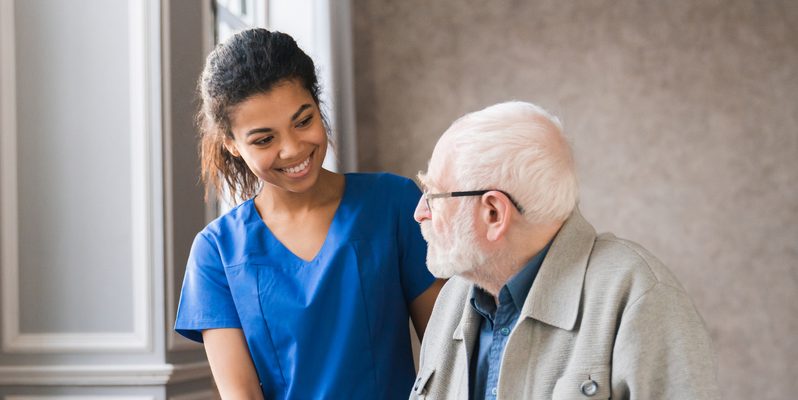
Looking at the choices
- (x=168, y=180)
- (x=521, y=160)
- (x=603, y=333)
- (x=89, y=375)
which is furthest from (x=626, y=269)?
(x=89, y=375)

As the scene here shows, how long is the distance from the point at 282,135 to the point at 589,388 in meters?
0.76

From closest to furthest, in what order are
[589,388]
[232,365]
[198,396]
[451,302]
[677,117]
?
1. [589,388]
2. [451,302]
3. [232,365]
4. [198,396]
5. [677,117]

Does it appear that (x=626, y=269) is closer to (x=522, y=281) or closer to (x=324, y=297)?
(x=522, y=281)

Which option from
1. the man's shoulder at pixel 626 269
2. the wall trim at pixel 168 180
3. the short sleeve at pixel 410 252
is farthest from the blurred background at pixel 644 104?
the man's shoulder at pixel 626 269

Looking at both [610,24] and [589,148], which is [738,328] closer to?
[589,148]

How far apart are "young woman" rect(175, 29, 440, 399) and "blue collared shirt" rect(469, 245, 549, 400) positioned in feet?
1.07

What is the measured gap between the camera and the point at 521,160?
1441 millimetres

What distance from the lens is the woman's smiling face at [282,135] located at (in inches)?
69.3

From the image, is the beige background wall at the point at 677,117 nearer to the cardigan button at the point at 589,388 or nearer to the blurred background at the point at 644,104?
the blurred background at the point at 644,104

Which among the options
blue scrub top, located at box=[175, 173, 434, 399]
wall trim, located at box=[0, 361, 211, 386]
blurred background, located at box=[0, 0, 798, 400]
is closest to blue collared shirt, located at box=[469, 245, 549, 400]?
blue scrub top, located at box=[175, 173, 434, 399]

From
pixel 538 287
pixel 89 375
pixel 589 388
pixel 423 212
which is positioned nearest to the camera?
pixel 589 388

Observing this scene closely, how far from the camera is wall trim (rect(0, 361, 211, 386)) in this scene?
8.39 feet

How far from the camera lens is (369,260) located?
73.8 inches

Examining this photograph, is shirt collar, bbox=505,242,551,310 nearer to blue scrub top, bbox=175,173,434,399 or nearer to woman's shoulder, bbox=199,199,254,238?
blue scrub top, bbox=175,173,434,399
